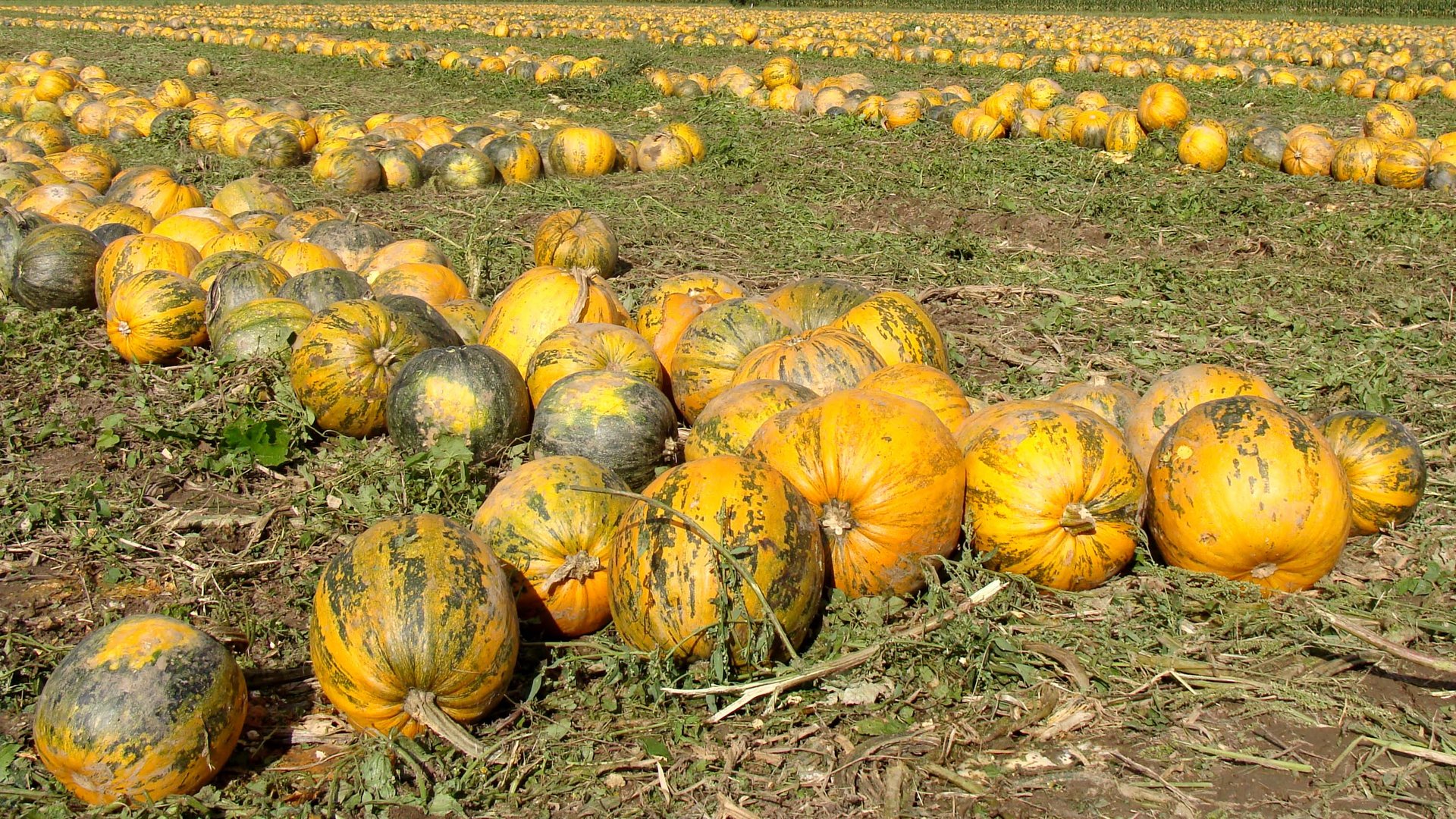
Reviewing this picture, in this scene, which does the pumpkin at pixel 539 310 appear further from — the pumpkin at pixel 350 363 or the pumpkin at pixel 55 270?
the pumpkin at pixel 55 270

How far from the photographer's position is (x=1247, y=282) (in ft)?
26.3

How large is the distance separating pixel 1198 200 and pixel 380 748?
9839 mm

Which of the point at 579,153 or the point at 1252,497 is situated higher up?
the point at 579,153

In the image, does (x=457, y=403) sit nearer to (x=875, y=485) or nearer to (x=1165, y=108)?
(x=875, y=485)

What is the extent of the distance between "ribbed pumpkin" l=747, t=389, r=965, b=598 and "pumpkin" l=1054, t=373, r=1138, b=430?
1.18m

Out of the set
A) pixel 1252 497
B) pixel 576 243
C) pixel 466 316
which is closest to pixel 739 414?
pixel 1252 497

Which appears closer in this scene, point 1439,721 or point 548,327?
point 1439,721

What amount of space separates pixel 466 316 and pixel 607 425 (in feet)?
6.86

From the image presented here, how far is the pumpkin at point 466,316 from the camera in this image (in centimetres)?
613

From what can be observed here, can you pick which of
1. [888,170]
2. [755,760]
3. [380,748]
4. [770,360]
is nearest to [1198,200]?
[888,170]

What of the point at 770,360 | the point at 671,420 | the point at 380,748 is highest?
the point at 770,360

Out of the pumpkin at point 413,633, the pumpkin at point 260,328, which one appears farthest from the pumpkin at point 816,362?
the pumpkin at point 260,328

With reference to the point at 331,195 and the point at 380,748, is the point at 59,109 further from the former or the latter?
the point at 380,748

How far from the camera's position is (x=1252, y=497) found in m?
3.66
